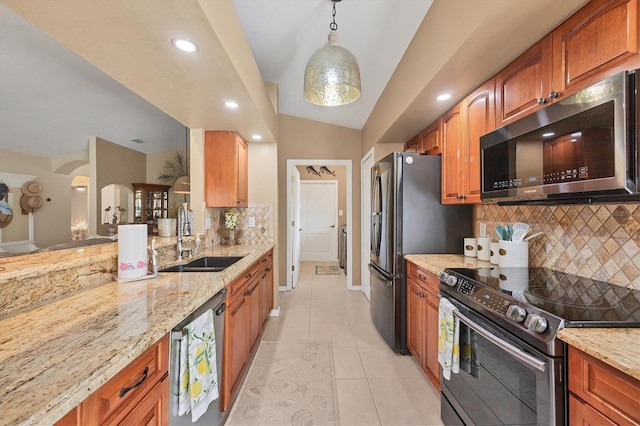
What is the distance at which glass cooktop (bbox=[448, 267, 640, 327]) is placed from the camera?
2.96 ft

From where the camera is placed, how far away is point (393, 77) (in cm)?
259

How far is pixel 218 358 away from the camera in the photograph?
147 cm

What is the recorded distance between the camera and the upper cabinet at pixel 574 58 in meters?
0.98

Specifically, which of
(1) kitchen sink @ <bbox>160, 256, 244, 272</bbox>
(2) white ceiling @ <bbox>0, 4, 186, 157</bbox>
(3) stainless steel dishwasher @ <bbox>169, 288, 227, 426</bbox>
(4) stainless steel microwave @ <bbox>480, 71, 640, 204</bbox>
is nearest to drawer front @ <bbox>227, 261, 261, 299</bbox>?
(3) stainless steel dishwasher @ <bbox>169, 288, 227, 426</bbox>

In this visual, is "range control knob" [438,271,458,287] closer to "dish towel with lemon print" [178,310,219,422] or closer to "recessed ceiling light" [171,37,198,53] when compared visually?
"dish towel with lemon print" [178,310,219,422]

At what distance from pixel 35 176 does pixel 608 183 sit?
3937 mm

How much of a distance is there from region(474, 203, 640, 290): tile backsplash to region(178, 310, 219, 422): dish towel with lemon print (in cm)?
202

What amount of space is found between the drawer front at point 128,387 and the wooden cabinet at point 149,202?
2.83 m

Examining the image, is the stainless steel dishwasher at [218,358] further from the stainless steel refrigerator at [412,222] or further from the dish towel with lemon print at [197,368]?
the stainless steel refrigerator at [412,222]

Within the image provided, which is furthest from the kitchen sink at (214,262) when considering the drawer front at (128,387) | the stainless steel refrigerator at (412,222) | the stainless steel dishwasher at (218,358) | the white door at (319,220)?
the white door at (319,220)

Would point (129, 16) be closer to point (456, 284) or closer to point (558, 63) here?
point (558, 63)

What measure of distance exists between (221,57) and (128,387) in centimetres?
158

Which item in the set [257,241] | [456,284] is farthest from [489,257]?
[257,241]

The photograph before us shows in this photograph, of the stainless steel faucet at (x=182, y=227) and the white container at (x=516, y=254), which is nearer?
the white container at (x=516, y=254)
